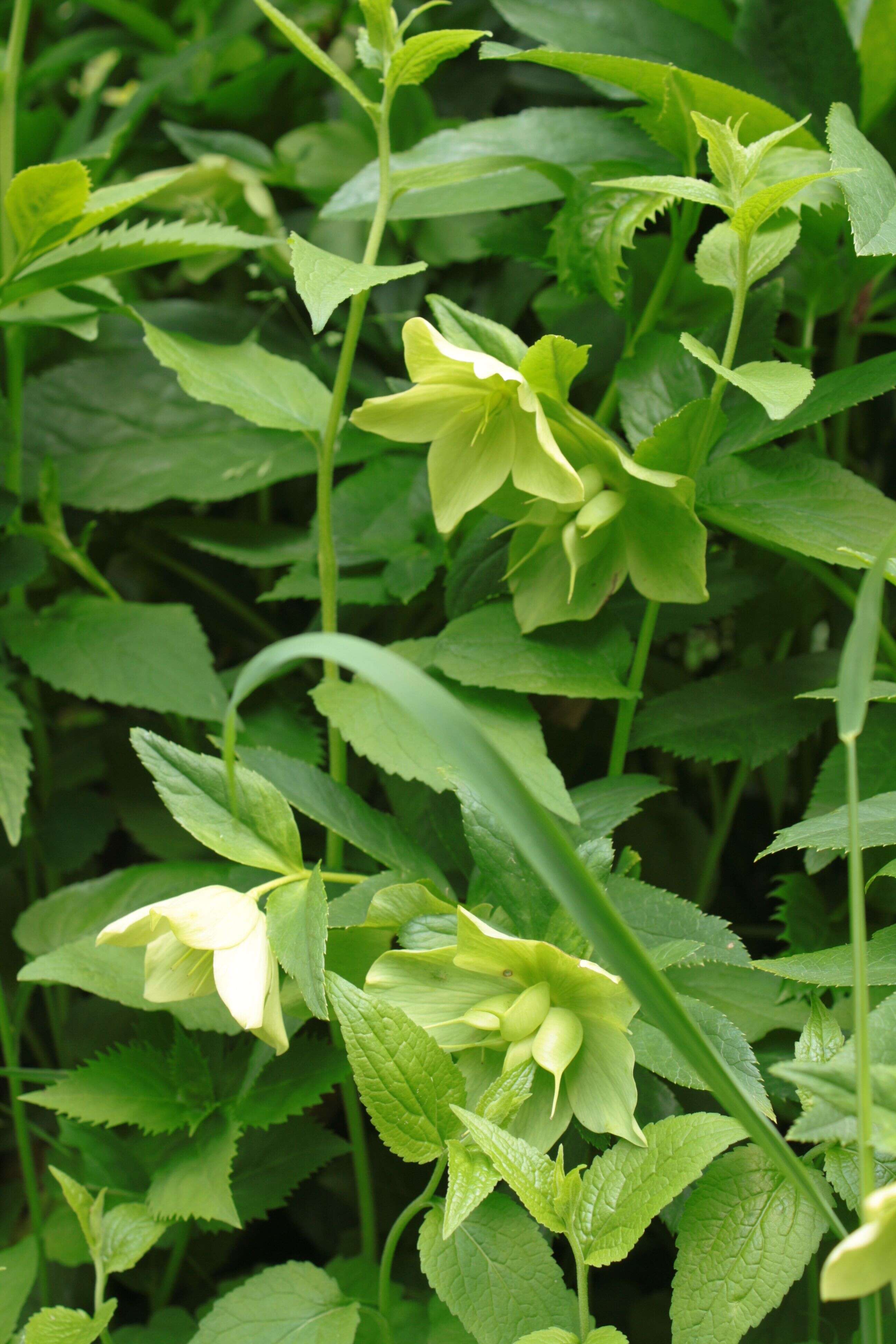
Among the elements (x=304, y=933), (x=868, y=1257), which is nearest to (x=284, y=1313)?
(x=304, y=933)

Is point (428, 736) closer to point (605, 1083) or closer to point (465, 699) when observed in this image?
point (465, 699)

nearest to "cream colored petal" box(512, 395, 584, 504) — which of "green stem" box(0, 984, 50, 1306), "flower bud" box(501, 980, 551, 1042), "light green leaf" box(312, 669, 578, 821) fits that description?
"light green leaf" box(312, 669, 578, 821)

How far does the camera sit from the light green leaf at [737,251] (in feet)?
1.58

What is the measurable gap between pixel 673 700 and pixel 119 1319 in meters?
0.56

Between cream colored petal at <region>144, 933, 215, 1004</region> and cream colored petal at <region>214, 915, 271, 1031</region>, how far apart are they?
0.04 meters

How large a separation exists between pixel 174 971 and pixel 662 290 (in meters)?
0.46

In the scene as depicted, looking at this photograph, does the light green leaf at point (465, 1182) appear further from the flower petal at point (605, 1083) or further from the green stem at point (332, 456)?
the green stem at point (332, 456)

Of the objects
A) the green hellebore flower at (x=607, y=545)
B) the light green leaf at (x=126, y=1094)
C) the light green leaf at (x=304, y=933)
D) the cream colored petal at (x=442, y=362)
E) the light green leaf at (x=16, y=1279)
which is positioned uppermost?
the cream colored petal at (x=442, y=362)

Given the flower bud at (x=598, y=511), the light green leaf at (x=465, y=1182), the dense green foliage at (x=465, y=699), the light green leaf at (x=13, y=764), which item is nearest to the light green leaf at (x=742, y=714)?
the dense green foliage at (x=465, y=699)

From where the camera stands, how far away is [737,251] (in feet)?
1.63

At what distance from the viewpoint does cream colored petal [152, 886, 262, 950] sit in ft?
1.27

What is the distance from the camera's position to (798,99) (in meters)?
0.63

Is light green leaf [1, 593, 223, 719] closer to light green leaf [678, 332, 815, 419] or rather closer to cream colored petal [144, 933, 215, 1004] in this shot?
cream colored petal [144, 933, 215, 1004]

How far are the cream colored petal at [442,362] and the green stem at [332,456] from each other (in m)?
0.06
